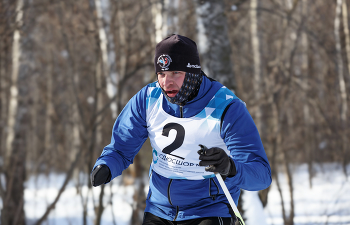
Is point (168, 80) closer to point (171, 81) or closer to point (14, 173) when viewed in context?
point (171, 81)

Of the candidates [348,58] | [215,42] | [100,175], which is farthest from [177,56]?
[348,58]

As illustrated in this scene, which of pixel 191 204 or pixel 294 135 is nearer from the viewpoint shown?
pixel 191 204

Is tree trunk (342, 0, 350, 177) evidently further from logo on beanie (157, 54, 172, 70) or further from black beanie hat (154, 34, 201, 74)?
logo on beanie (157, 54, 172, 70)

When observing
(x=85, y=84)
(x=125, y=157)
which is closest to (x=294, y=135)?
(x=85, y=84)

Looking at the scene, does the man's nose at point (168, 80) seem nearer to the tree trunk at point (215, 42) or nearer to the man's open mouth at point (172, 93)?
the man's open mouth at point (172, 93)

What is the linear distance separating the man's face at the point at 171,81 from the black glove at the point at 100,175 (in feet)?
1.79

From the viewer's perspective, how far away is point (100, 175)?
87.4 inches

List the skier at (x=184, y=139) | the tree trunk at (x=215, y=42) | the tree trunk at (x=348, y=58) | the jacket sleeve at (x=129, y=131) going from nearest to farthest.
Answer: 1. the skier at (x=184, y=139)
2. the jacket sleeve at (x=129, y=131)
3. the tree trunk at (x=215, y=42)
4. the tree trunk at (x=348, y=58)

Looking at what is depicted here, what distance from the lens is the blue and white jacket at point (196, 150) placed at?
2131mm

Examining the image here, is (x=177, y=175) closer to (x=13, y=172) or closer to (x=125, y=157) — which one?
(x=125, y=157)

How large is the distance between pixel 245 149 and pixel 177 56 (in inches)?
26.0

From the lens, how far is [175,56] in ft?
7.71

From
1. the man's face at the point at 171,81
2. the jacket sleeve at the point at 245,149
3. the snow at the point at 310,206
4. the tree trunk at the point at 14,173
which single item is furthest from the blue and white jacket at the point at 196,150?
the tree trunk at the point at 14,173

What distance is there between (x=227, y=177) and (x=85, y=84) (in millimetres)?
17927
